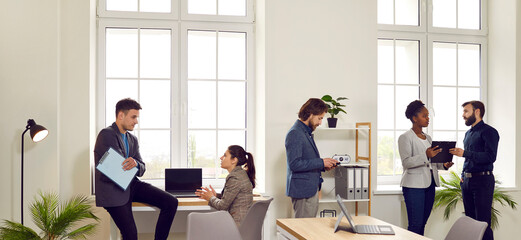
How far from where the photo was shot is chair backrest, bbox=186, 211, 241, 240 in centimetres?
327

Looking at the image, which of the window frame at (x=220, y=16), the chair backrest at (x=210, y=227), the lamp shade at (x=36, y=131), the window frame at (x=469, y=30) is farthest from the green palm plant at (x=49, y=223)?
the window frame at (x=469, y=30)

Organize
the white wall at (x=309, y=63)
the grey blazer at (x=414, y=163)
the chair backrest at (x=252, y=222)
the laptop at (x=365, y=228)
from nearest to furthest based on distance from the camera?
the laptop at (x=365, y=228) < the chair backrest at (x=252, y=222) < the grey blazer at (x=414, y=163) < the white wall at (x=309, y=63)

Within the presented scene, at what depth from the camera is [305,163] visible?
442cm

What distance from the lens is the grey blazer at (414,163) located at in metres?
5.00

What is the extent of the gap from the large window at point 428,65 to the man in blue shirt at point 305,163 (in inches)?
72.6

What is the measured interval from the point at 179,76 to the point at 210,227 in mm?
2660

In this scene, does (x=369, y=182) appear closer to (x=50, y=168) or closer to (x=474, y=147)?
(x=474, y=147)

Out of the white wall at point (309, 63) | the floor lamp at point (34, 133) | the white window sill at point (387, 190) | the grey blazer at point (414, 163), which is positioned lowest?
the white window sill at point (387, 190)

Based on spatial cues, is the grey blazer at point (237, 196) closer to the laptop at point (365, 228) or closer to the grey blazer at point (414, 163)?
the laptop at point (365, 228)

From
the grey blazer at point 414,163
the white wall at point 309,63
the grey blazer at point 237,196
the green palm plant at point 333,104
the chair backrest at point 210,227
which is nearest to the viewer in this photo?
the chair backrest at point 210,227

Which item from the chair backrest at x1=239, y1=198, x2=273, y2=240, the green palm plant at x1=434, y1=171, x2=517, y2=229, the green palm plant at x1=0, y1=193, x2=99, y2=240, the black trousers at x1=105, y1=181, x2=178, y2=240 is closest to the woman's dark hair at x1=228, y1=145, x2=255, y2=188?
the chair backrest at x1=239, y1=198, x2=273, y2=240

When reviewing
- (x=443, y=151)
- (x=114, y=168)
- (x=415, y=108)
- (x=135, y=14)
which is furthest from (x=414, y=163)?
(x=135, y=14)

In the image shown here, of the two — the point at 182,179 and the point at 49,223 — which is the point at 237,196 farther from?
the point at 49,223

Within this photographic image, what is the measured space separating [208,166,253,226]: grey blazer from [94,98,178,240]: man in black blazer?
30.7 inches
